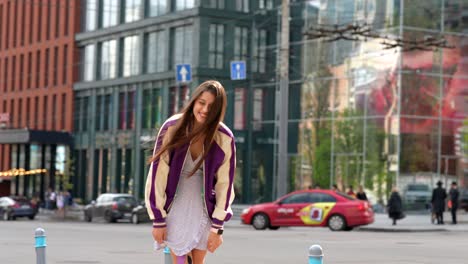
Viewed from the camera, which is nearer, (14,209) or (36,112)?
(14,209)

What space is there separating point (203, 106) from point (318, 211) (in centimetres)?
2631

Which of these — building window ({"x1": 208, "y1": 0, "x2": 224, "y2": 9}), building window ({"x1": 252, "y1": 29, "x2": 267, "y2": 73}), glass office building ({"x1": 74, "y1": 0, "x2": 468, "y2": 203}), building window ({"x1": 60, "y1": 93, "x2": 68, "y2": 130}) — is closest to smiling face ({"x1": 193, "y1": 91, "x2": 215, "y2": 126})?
glass office building ({"x1": 74, "y1": 0, "x2": 468, "y2": 203})

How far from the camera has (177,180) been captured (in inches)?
263

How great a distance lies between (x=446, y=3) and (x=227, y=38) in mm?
14688

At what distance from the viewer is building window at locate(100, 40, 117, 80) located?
2650 inches

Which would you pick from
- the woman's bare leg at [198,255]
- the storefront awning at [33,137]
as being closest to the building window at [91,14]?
the storefront awning at [33,137]

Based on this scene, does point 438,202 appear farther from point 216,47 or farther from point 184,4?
point 184,4

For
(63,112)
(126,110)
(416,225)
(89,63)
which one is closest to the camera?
(416,225)

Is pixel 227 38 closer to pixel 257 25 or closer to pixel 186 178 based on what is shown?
pixel 257 25

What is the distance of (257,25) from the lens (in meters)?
60.7

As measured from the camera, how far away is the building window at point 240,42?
60.3 meters

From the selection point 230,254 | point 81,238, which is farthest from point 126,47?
point 230,254

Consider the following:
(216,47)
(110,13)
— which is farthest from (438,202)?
(110,13)

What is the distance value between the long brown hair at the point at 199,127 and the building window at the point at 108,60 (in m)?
60.9
